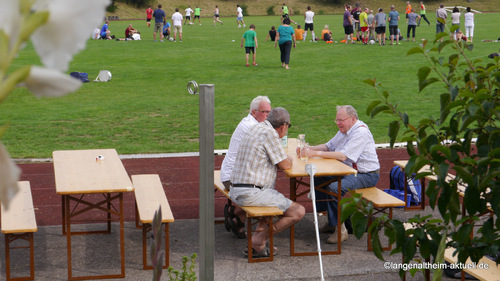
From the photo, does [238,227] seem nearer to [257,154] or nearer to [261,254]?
[261,254]

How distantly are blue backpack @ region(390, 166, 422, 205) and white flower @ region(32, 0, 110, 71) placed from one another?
8.50 metres

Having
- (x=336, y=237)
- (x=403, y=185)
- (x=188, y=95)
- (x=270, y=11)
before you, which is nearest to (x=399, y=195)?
(x=403, y=185)

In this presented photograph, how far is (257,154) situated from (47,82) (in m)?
6.38

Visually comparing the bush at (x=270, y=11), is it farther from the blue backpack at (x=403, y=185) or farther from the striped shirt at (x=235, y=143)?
the striped shirt at (x=235, y=143)

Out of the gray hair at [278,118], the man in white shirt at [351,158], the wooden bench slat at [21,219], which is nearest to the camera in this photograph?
the wooden bench slat at [21,219]

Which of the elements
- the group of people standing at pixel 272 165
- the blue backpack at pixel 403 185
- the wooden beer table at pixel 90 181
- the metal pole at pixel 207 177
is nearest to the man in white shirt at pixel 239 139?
the group of people standing at pixel 272 165

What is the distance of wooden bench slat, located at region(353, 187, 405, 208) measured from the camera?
23.1ft

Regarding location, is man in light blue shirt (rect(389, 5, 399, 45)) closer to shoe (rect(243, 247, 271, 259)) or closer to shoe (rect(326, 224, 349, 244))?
shoe (rect(326, 224, 349, 244))

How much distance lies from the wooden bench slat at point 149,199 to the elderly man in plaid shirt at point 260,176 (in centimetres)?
78

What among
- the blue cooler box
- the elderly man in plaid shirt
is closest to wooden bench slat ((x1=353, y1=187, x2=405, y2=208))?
the elderly man in plaid shirt

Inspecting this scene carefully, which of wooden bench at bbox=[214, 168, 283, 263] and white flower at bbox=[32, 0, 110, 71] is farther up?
white flower at bbox=[32, 0, 110, 71]

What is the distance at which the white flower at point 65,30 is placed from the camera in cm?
45

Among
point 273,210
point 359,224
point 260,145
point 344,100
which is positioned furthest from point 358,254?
point 344,100

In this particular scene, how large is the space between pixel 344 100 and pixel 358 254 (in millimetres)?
11201
